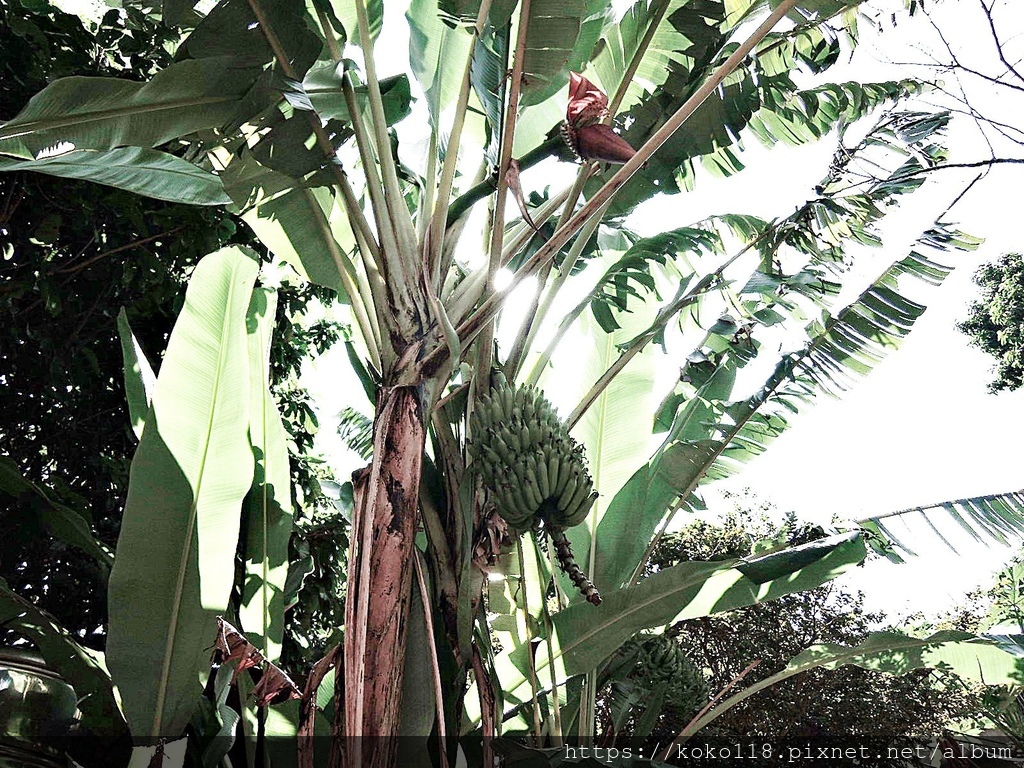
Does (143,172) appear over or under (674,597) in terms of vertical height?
over

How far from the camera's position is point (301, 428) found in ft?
11.5

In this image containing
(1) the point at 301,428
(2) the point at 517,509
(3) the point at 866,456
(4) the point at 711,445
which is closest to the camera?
(2) the point at 517,509

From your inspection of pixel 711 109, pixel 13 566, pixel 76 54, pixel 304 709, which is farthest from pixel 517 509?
pixel 76 54

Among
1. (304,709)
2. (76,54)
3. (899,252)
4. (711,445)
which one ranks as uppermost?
(76,54)

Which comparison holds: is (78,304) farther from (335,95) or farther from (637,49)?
(637,49)

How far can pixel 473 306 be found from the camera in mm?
1871

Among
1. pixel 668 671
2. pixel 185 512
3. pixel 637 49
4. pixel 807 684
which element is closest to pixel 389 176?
pixel 637 49

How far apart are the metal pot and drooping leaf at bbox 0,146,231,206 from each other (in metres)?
1.28

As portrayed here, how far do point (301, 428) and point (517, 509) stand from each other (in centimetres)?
204

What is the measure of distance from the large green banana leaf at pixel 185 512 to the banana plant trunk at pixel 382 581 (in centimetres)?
55

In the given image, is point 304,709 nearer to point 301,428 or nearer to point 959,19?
point 301,428

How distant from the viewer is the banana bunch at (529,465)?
5.61 ft

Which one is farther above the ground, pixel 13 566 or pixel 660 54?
pixel 660 54

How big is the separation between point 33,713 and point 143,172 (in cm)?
140
